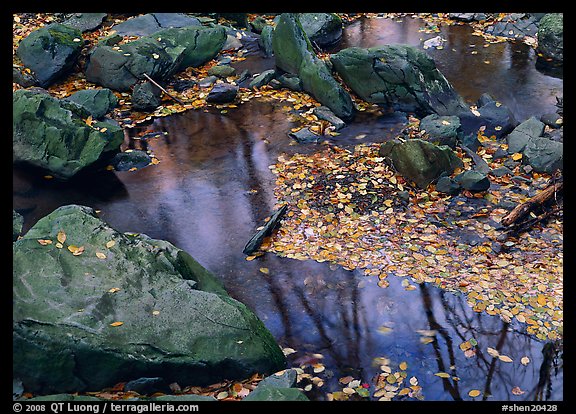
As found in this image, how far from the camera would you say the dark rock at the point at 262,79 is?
1277cm

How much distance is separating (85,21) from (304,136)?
747 centimetres

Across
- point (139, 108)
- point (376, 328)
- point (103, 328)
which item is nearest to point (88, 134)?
point (139, 108)

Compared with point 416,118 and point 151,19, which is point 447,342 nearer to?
point 416,118

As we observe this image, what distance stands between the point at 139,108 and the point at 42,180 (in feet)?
9.96

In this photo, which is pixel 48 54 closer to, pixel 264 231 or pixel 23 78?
pixel 23 78

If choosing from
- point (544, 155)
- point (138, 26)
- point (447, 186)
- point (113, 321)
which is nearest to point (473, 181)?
point (447, 186)

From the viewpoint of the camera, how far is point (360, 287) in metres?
7.10

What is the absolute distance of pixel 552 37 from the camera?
13367 mm

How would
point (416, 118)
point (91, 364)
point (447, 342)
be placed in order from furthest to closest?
point (416, 118) < point (447, 342) < point (91, 364)

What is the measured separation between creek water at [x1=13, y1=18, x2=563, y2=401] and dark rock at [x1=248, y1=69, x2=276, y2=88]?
75cm

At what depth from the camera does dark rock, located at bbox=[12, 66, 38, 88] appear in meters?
12.0

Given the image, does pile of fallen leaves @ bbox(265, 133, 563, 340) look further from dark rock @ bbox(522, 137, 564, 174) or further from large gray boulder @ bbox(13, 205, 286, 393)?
large gray boulder @ bbox(13, 205, 286, 393)

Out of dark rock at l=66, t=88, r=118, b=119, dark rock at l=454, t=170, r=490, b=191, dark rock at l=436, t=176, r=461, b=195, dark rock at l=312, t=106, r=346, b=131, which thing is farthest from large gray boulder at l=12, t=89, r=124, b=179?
dark rock at l=454, t=170, r=490, b=191

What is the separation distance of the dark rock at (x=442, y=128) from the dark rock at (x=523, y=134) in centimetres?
89
